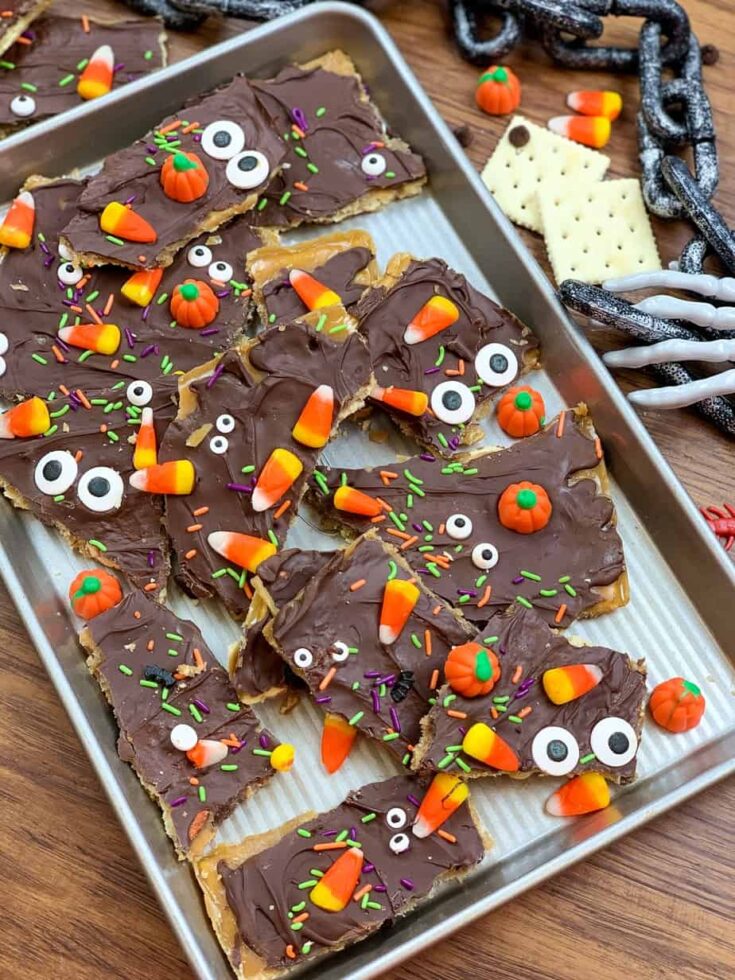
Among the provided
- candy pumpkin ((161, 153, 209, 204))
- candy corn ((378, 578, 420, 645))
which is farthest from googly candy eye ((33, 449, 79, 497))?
candy corn ((378, 578, 420, 645))

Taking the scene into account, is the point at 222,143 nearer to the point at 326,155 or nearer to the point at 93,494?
the point at 326,155

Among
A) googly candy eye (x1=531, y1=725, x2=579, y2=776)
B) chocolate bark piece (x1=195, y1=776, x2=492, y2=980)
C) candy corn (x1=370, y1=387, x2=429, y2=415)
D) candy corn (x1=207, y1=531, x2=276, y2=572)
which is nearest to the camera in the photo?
chocolate bark piece (x1=195, y1=776, x2=492, y2=980)

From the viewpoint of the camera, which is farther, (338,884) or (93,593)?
(93,593)

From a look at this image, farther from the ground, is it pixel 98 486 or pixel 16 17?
pixel 16 17

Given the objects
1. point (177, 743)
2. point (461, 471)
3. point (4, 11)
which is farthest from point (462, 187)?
point (177, 743)

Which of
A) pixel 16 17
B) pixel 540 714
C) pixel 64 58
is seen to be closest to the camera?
pixel 540 714

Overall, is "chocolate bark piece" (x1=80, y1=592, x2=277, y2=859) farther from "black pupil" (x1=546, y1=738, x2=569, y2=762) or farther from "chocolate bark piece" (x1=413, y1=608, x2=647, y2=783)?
"black pupil" (x1=546, y1=738, x2=569, y2=762)

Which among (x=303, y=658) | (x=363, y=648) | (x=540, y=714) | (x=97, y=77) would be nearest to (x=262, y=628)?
(x=303, y=658)

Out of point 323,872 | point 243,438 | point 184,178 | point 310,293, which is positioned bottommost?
point 323,872
